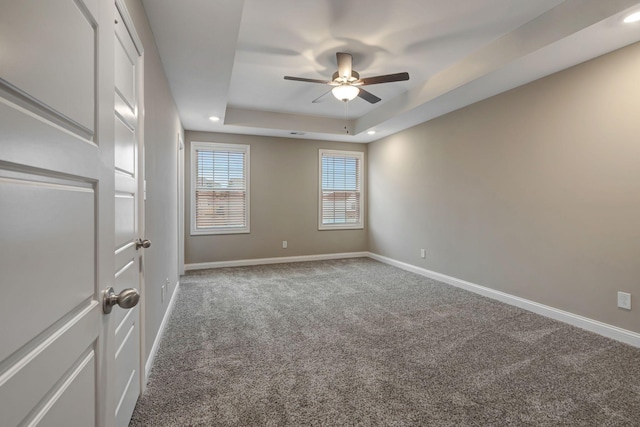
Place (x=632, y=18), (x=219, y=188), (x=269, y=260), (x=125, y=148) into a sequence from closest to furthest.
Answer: (x=125, y=148) < (x=632, y=18) < (x=219, y=188) < (x=269, y=260)

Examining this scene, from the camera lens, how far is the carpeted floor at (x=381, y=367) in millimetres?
1730

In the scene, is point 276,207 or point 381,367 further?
point 276,207

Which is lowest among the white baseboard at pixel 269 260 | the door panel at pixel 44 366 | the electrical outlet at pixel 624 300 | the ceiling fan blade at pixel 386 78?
the white baseboard at pixel 269 260

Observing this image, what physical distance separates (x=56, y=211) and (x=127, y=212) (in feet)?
3.51

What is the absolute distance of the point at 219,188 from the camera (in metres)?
5.57

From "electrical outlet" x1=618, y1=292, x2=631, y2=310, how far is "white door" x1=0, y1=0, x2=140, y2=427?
3584 millimetres

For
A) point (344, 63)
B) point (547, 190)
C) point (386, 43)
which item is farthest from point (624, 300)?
point (344, 63)

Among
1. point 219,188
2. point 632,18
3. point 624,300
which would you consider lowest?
point 624,300

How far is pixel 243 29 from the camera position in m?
2.73

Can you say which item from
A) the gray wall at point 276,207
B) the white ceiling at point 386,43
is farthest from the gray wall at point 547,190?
the gray wall at point 276,207

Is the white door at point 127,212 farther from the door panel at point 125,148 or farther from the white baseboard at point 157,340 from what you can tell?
the white baseboard at point 157,340

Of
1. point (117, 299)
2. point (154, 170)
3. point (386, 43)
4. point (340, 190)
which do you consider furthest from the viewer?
point (340, 190)

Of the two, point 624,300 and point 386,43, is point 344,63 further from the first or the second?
point 624,300

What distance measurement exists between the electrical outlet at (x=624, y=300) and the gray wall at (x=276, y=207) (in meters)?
4.29
